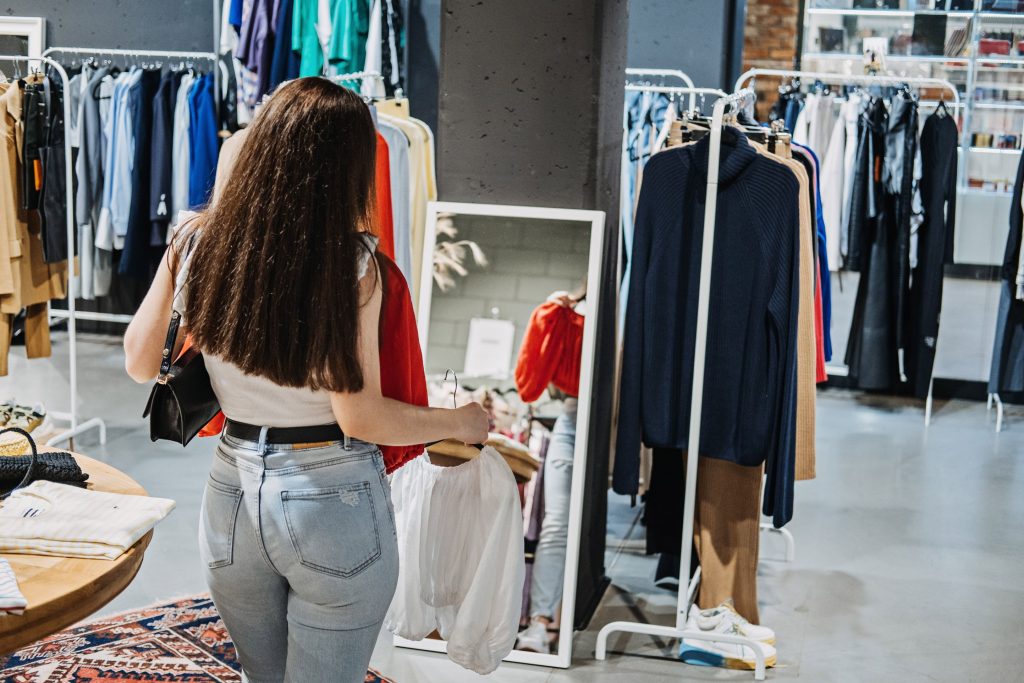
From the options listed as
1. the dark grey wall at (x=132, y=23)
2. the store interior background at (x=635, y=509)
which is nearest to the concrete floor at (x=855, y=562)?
the store interior background at (x=635, y=509)

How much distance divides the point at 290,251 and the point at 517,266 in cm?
168

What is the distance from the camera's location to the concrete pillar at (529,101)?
10.6ft

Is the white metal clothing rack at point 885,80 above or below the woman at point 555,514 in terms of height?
above

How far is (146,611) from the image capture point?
357 centimetres

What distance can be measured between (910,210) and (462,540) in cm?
475

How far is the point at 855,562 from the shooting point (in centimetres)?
427

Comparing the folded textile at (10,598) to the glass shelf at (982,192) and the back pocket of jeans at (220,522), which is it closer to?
the back pocket of jeans at (220,522)

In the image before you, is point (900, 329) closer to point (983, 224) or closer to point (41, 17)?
point (983, 224)

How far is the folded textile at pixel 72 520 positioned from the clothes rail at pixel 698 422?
5.51 ft

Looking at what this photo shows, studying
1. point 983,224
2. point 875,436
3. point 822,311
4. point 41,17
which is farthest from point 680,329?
point 41,17

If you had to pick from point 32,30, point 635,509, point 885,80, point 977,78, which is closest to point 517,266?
point 635,509

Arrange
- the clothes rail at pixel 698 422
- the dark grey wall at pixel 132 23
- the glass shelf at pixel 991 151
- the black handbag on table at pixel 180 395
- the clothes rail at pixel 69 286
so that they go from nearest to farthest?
the black handbag on table at pixel 180 395 < the clothes rail at pixel 698 422 < the clothes rail at pixel 69 286 < the glass shelf at pixel 991 151 < the dark grey wall at pixel 132 23

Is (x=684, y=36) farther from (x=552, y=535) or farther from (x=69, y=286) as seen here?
(x=552, y=535)

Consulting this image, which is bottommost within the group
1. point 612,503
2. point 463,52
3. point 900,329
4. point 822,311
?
point 612,503
